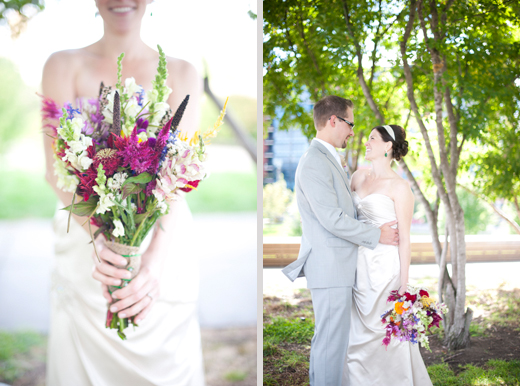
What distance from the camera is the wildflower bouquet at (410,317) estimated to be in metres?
2.29

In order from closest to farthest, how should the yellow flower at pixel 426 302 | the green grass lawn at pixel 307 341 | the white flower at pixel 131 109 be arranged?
1. the white flower at pixel 131 109
2. the yellow flower at pixel 426 302
3. the green grass lawn at pixel 307 341

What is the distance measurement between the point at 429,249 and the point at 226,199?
171 centimetres

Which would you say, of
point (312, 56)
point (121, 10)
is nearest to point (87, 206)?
point (121, 10)

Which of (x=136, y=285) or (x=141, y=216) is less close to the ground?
(x=141, y=216)

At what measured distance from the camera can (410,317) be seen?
2.29 m

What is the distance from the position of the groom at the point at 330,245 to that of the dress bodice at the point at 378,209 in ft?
0.17

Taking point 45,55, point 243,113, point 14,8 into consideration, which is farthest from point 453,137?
point 14,8

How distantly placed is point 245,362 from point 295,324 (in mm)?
802

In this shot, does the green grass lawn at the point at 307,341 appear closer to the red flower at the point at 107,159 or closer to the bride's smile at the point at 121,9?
the red flower at the point at 107,159

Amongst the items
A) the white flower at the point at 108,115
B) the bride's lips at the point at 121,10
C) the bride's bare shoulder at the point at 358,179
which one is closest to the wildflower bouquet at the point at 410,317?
the bride's bare shoulder at the point at 358,179

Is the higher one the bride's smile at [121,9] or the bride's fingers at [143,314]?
the bride's smile at [121,9]

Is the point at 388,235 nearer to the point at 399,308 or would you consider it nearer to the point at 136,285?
the point at 399,308

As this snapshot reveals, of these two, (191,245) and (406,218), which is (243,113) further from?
(406,218)


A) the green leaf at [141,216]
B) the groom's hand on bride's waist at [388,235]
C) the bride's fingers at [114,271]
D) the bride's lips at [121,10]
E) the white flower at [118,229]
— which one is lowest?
the bride's fingers at [114,271]
